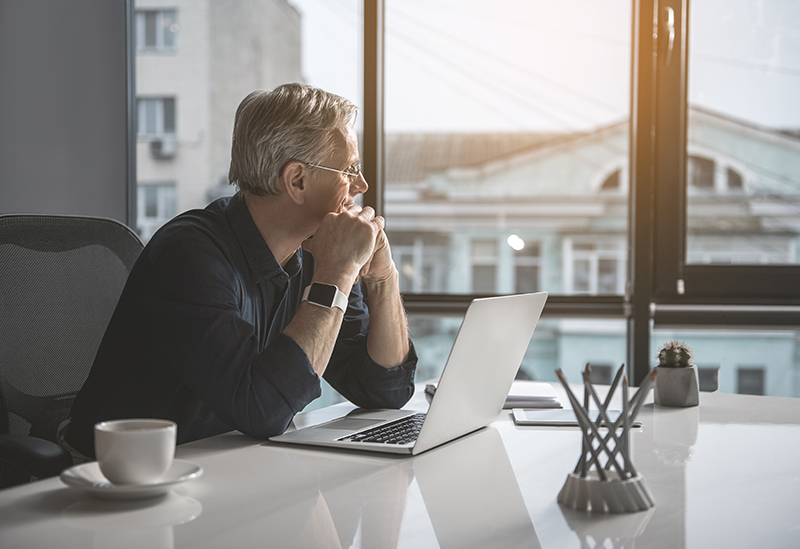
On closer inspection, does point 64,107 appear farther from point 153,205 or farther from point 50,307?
point 50,307

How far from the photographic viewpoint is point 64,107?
242 cm

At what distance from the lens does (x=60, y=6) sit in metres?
2.38

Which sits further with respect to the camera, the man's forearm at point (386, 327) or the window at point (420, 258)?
the window at point (420, 258)

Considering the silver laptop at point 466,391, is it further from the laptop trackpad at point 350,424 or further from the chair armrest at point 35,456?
the chair armrest at point 35,456

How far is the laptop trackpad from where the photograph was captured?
1.19 m

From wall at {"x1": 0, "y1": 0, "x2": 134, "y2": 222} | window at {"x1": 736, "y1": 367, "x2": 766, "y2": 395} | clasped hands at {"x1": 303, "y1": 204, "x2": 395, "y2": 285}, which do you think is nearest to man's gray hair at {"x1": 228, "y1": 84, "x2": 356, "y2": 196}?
clasped hands at {"x1": 303, "y1": 204, "x2": 395, "y2": 285}

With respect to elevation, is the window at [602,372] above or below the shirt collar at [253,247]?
below

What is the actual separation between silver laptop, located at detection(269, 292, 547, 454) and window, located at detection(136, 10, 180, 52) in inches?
89.9

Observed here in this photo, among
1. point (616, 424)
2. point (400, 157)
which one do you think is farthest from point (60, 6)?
point (616, 424)

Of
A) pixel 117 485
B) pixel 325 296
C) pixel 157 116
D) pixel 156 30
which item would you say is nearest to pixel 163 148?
pixel 157 116

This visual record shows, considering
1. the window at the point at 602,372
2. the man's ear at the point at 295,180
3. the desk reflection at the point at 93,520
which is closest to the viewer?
the desk reflection at the point at 93,520

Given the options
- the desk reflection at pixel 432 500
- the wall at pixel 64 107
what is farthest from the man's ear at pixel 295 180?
the wall at pixel 64 107

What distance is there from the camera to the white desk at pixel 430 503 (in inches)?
27.5

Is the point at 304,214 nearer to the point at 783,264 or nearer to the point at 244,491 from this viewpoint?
the point at 244,491
